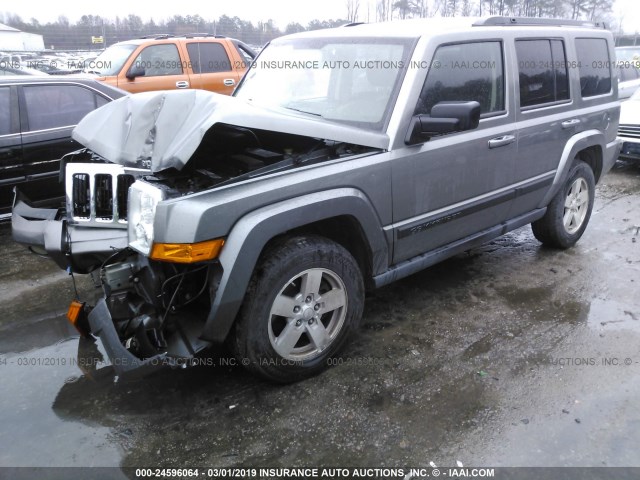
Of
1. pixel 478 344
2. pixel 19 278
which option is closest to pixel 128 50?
pixel 19 278

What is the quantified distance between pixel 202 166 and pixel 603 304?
A: 121 inches

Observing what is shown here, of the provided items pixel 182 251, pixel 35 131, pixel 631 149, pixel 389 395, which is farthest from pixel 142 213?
pixel 631 149

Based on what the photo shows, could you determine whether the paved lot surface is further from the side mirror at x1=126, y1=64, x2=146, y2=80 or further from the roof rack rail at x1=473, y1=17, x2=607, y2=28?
the side mirror at x1=126, y1=64, x2=146, y2=80

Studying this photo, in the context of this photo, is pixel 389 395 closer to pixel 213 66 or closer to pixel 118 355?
pixel 118 355

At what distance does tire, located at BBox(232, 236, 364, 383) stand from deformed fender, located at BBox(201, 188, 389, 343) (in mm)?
114

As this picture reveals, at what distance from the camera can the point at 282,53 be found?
407 cm

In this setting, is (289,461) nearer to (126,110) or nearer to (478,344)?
(478,344)

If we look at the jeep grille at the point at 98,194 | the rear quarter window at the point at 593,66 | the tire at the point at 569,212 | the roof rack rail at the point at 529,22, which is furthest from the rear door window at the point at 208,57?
the jeep grille at the point at 98,194

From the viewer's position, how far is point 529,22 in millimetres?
4176

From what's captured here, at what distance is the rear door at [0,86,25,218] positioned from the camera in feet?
16.5

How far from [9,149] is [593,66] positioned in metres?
5.50

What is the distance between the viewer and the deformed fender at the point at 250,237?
2510mm

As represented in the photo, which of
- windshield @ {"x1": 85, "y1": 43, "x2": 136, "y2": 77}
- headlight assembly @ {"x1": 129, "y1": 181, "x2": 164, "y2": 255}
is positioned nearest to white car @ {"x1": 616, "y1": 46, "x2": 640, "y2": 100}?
windshield @ {"x1": 85, "y1": 43, "x2": 136, "y2": 77}

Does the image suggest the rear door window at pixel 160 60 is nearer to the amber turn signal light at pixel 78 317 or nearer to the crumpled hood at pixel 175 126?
the crumpled hood at pixel 175 126
